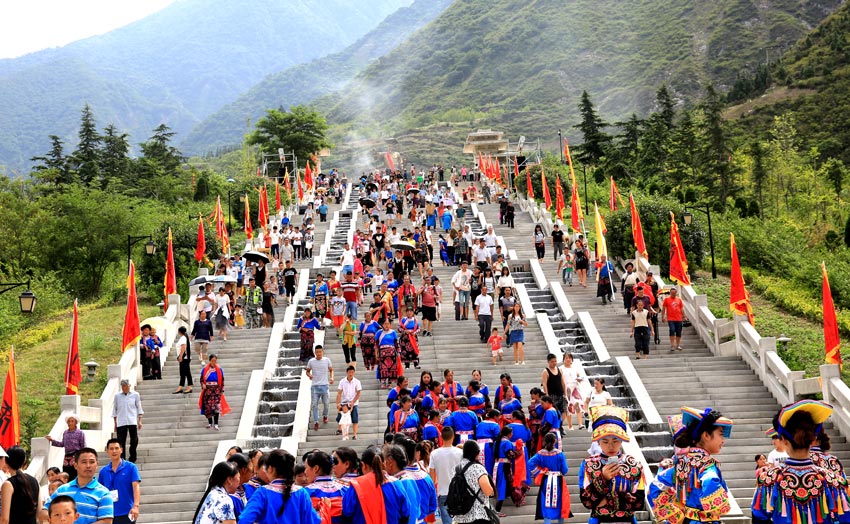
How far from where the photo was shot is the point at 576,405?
15.4m

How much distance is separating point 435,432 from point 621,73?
13386 centimetres

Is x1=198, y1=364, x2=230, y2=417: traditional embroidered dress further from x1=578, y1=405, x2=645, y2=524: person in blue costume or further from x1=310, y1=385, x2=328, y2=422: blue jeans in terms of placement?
x1=578, y1=405, x2=645, y2=524: person in blue costume

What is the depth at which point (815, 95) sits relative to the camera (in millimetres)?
72438

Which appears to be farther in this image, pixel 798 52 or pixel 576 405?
pixel 798 52

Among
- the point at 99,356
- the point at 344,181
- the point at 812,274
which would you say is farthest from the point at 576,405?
the point at 344,181

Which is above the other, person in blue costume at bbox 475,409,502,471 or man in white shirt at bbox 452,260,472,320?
man in white shirt at bbox 452,260,472,320

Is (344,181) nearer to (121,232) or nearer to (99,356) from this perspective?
(121,232)

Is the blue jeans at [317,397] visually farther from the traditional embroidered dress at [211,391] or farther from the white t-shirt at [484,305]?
the white t-shirt at [484,305]

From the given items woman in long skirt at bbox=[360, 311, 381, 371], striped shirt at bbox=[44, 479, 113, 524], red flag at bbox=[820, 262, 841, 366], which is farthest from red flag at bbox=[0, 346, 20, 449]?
red flag at bbox=[820, 262, 841, 366]

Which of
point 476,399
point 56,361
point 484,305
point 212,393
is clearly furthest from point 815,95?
point 476,399

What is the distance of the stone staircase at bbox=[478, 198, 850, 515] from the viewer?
14562 mm

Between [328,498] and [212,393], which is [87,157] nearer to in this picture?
[212,393]

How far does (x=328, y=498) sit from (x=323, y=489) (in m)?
0.07

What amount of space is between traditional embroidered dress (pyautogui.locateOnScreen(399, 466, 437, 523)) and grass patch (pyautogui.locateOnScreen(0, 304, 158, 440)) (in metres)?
11.6
